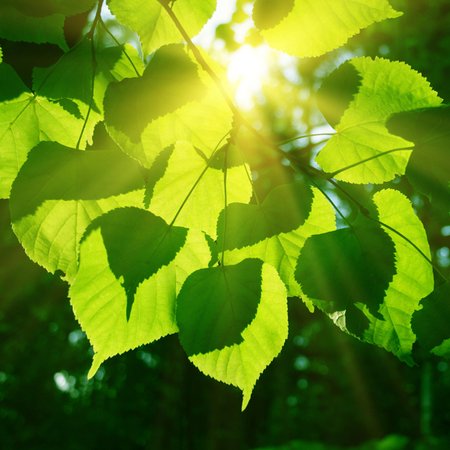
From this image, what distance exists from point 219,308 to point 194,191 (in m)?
0.17

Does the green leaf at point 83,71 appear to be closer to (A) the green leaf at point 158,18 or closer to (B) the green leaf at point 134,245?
(A) the green leaf at point 158,18

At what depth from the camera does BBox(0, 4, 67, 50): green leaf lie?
665 millimetres

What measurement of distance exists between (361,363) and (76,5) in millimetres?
14450

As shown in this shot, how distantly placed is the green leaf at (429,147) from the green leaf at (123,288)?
0.99ft

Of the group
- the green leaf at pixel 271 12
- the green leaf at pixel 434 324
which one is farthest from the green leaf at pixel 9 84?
the green leaf at pixel 434 324

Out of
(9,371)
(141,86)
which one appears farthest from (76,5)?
(9,371)

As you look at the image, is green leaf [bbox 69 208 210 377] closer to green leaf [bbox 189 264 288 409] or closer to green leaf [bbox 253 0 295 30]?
green leaf [bbox 189 264 288 409]

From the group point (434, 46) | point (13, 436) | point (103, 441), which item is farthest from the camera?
point (103, 441)

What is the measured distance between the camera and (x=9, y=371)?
12.2m

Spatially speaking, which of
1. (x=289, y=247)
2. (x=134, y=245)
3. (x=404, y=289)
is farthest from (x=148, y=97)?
(x=404, y=289)

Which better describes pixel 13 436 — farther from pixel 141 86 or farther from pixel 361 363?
pixel 141 86

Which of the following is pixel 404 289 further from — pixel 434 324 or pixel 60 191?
pixel 60 191

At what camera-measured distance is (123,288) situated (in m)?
0.58

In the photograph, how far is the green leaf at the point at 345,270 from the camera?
589 millimetres
